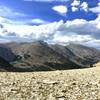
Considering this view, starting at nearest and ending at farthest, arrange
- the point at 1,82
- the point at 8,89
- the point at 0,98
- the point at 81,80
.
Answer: the point at 0,98 → the point at 8,89 → the point at 1,82 → the point at 81,80

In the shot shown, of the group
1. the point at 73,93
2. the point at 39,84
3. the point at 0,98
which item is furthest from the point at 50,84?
the point at 0,98

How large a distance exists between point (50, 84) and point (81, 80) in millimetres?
2840

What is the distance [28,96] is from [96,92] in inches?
168

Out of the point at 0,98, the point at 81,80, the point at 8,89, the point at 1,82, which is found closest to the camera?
the point at 0,98

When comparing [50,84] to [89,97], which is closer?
[89,97]

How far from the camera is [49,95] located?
1961 cm

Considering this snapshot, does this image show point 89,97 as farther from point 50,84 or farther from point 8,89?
point 8,89

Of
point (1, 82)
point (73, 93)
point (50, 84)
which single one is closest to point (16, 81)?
point (1, 82)

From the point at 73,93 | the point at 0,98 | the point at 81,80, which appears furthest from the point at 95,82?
the point at 0,98

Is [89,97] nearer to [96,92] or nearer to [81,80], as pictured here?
[96,92]

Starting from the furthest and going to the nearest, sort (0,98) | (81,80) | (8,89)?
(81,80)
(8,89)
(0,98)

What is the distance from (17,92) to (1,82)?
2.29m

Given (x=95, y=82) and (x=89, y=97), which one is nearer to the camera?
(x=89, y=97)

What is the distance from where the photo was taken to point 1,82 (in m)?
21.8
